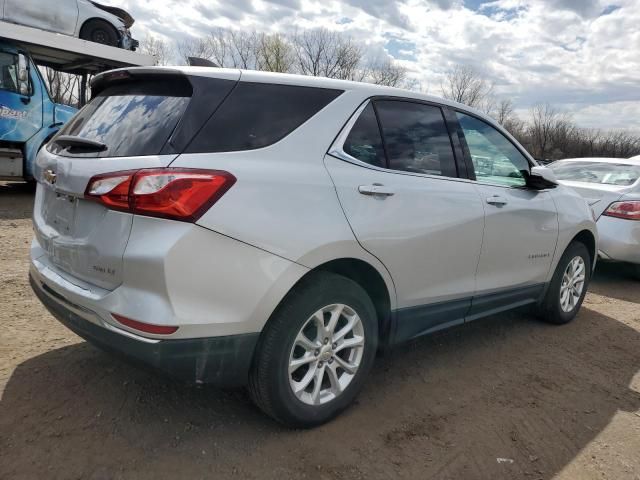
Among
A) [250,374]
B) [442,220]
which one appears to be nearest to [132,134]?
[250,374]

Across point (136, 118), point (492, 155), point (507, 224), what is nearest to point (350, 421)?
point (507, 224)

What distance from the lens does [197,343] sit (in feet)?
7.07

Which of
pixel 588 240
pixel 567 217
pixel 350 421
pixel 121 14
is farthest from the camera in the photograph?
pixel 121 14

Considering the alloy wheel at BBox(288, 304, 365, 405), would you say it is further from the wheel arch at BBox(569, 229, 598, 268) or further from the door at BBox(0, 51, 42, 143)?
the door at BBox(0, 51, 42, 143)

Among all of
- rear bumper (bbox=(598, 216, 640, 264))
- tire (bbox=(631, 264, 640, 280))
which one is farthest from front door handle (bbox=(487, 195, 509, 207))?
tire (bbox=(631, 264, 640, 280))

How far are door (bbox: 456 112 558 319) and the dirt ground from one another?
1.73ft

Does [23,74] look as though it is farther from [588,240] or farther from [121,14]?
[588,240]

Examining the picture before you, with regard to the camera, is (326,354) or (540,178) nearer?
(326,354)

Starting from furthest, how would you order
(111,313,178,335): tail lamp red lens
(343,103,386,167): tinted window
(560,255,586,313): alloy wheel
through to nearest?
(560,255,586,313): alloy wheel
(343,103,386,167): tinted window
(111,313,178,335): tail lamp red lens

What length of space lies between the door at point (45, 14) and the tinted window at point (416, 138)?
339 inches

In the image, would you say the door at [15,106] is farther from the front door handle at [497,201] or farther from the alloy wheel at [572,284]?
the alloy wheel at [572,284]

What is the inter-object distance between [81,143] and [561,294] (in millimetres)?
3970

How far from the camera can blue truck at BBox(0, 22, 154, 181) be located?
8445mm

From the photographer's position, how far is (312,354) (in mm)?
2572
